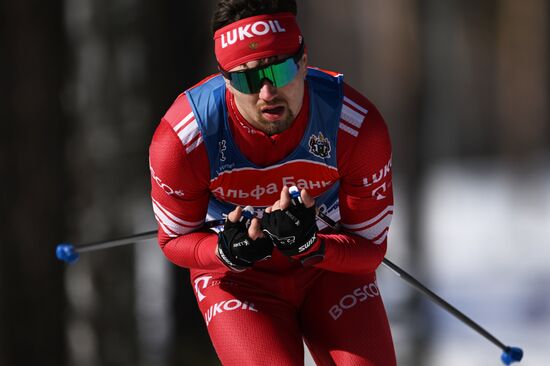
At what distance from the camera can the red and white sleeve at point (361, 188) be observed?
13.4ft

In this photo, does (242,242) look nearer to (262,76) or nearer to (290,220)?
(290,220)

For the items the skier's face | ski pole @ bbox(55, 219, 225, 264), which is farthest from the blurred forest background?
the skier's face

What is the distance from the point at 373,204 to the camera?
4.23 metres

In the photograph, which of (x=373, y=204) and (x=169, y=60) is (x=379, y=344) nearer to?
(x=373, y=204)

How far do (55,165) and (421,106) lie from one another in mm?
4175

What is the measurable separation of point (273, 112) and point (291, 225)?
1.49ft

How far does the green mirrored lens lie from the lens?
3939 millimetres

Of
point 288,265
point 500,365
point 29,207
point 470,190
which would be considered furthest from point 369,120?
point 470,190

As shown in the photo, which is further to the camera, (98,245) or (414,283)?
(98,245)

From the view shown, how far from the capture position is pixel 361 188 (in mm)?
4164

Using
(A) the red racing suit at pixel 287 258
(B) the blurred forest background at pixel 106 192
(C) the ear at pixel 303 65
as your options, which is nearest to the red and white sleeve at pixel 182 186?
(A) the red racing suit at pixel 287 258

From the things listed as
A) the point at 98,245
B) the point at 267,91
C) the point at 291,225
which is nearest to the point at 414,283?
the point at 291,225

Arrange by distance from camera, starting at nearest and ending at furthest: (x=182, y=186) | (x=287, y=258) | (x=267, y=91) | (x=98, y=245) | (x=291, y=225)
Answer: (x=291, y=225) → (x=267, y=91) → (x=182, y=186) → (x=287, y=258) → (x=98, y=245)

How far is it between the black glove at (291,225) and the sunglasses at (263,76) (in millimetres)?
432
